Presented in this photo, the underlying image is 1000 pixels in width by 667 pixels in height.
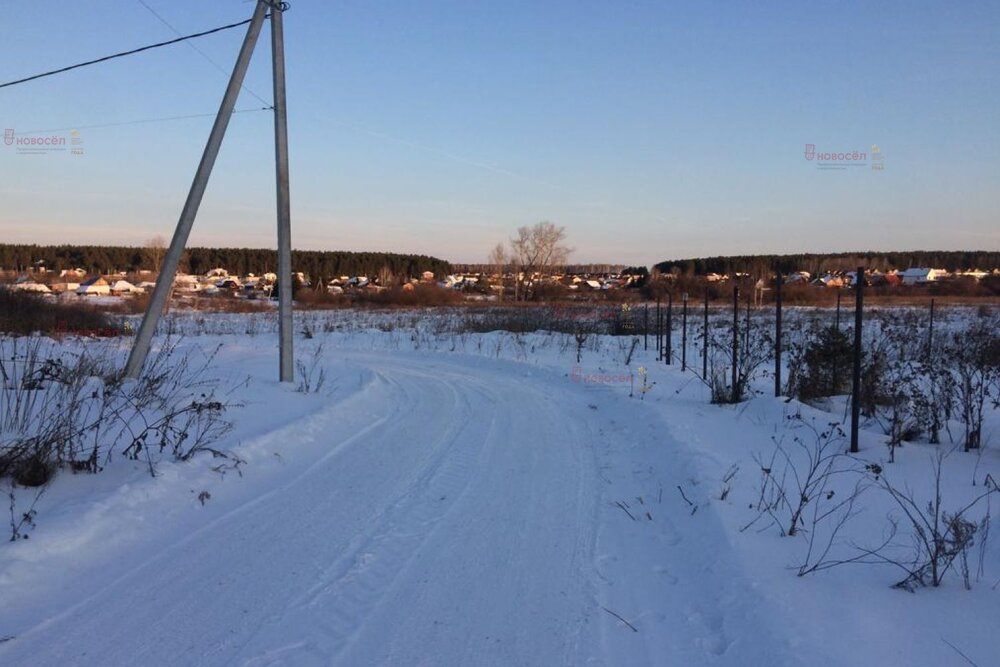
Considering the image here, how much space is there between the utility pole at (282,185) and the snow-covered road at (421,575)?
4.25m

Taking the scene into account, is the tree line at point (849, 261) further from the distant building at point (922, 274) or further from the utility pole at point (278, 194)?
the utility pole at point (278, 194)

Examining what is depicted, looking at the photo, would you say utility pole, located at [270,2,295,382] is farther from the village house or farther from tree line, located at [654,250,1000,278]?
tree line, located at [654,250,1000,278]

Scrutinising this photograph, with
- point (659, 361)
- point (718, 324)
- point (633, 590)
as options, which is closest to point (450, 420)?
point (633, 590)

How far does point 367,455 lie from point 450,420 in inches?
87.2

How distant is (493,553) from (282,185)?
8.82m

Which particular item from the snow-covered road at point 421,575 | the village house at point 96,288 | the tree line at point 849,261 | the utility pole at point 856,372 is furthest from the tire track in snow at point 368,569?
the tree line at point 849,261

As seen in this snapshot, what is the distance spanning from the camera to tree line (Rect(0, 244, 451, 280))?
123125 mm

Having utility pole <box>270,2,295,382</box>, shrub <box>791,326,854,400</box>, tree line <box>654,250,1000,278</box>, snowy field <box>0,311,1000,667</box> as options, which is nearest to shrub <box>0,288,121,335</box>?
utility pole <box>270,2,295,382</box>

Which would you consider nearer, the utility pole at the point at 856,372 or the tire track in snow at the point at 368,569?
the tire track in snow at the point at 368,569

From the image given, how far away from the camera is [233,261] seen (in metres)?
154

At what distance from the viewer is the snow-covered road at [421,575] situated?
347 centimetres

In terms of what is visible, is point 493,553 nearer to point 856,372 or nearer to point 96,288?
point 856,372

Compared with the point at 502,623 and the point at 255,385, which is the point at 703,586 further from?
the point at 255,385

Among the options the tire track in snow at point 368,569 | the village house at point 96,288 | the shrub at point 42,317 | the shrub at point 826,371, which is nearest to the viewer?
the tire track in snow at point 368,569
